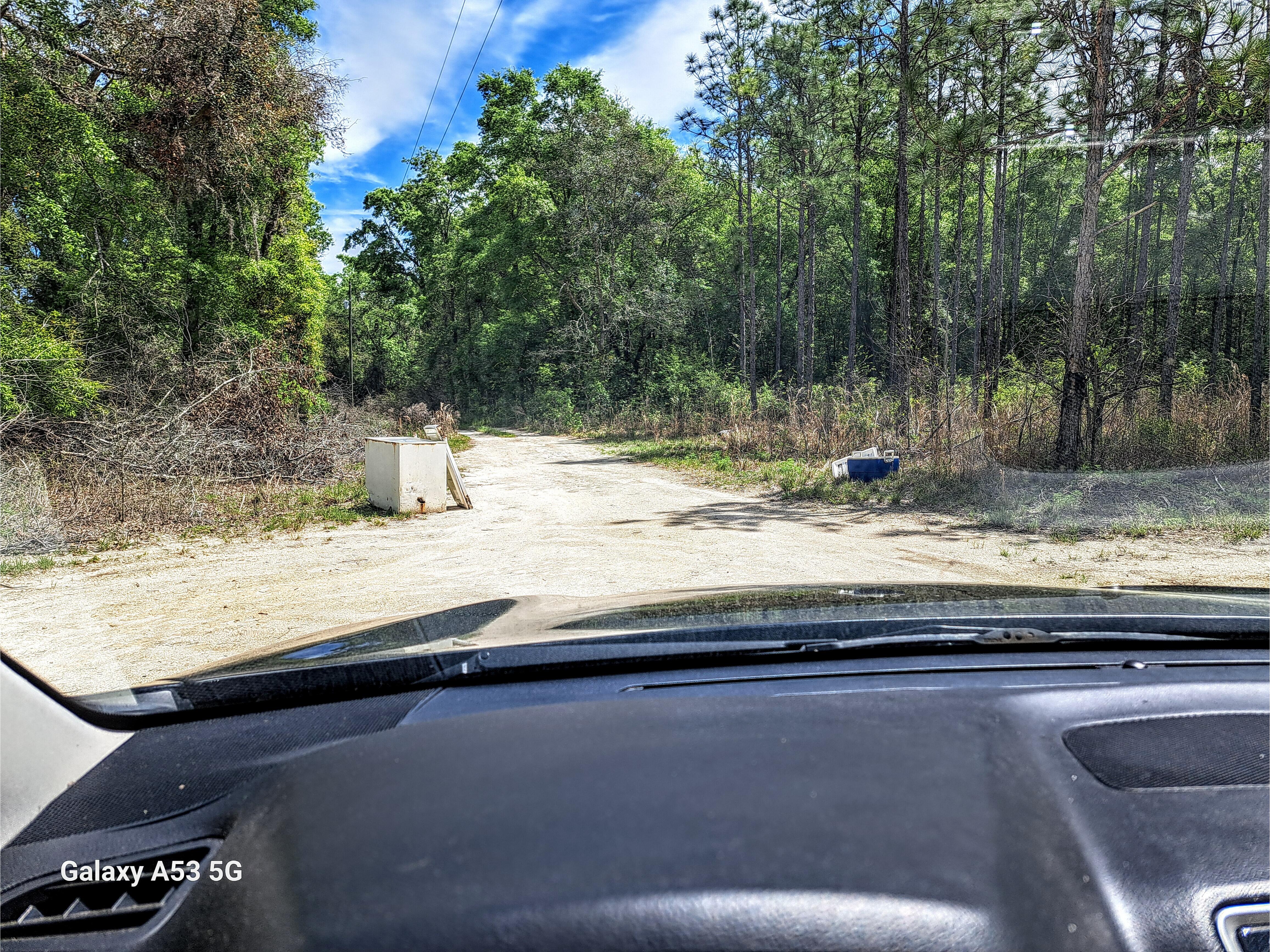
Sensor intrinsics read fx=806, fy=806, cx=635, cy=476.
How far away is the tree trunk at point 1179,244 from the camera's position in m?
13.3

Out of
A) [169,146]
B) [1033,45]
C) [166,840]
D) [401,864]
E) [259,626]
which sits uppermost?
[1033,45]

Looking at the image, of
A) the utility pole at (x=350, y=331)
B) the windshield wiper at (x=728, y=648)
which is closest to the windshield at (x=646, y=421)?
the windshield wiper at (x=728, y=648)

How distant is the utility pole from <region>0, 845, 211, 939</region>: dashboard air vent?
40.5 metres

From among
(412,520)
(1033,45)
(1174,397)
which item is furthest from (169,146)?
(1174,397)

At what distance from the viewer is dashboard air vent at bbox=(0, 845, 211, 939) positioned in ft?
4.23

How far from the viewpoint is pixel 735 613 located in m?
2.39

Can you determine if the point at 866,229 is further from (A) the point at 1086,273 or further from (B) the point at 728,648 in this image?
(B) the point at 728,648

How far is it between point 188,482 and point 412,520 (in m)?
3.43

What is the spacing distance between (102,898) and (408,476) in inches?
405

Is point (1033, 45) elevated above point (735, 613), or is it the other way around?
point (1033, 45)

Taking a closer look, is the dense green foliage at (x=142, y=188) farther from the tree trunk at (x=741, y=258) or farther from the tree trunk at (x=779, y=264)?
the tree trunk at (x=779, y=264)

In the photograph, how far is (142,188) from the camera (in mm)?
14812

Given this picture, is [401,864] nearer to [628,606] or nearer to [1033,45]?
[628,606]

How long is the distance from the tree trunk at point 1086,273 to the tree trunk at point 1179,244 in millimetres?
1832
